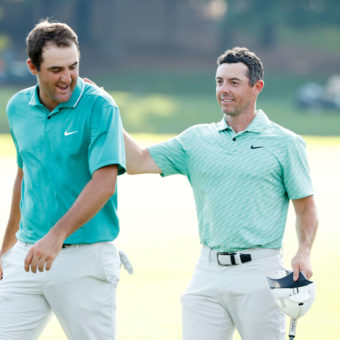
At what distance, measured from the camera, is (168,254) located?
1116cm

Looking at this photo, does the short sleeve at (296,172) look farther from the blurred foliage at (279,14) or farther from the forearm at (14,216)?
the blurred foliage at (279,14)

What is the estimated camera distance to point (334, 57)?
194 feet

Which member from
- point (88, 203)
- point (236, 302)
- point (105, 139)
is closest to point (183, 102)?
point (236, 302)

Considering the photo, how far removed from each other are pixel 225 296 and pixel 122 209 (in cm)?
1031

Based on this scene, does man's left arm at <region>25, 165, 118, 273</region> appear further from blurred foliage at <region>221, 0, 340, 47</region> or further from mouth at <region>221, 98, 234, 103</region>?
blurred foliage at <region>221, 0, 340, 47</region>

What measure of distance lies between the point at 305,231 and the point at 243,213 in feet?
1.21

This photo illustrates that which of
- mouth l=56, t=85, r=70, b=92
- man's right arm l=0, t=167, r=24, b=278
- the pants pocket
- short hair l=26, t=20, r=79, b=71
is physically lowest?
the pants pocket

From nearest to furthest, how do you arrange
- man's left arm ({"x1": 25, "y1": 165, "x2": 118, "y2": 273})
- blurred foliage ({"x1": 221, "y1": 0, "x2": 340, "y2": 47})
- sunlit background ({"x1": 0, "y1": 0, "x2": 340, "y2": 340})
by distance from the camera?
man's left arm ({"x1": 25, "y1": 165, "x2": 118, "y2": 273}) → sunlit background ({"x1": 0, "y1": 0, "x2": 340, "y2": 340}) → blurred foliage ({"x1": 221, "y1": 0, "x2": 340, "y2": 47})

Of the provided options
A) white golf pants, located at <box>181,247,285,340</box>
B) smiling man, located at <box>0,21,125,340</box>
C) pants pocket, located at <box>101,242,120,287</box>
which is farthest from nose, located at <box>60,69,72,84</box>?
white golf pants, located at <box>181,247,285,340</box>

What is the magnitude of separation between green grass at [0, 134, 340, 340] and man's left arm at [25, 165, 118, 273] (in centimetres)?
295

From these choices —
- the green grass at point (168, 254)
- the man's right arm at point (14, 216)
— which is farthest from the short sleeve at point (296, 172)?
the green grass at point (168, 254)

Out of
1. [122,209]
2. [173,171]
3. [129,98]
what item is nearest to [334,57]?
[129,98]

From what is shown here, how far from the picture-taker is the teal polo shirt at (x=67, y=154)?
4469 mm

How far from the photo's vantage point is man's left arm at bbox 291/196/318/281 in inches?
195
